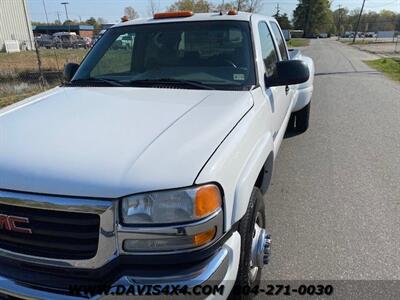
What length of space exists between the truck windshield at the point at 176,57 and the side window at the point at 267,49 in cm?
29

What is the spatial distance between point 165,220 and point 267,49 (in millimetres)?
2425

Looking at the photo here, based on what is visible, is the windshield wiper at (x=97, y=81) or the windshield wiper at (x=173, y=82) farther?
the windshield wiper at (x=97, y=81)

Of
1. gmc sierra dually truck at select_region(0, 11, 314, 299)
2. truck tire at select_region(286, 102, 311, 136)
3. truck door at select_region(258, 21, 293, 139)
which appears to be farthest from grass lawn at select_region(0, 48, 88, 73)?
gmc sierra dually truck at select_region(0, 11, 314, 299)

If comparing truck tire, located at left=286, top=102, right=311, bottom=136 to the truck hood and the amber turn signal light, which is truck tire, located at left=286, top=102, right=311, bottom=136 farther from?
the amber turn signal light

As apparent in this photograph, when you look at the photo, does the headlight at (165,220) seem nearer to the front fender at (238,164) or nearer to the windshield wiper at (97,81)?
the front fender at (238,164)

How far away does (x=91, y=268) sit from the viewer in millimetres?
1782

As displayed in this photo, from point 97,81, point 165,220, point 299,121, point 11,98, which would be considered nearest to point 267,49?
point 97,81

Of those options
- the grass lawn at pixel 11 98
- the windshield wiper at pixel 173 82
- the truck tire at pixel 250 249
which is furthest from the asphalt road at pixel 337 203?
the grass lawn at pixel 11 98

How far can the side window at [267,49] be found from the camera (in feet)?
11.2

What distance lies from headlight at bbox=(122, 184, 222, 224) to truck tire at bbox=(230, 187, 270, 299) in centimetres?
47

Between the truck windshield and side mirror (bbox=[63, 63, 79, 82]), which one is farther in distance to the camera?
side mirror (bbox=[63, 63, 79, 82])

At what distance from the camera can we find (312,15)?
100750 mm

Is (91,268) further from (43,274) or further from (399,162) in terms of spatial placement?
(399,162)

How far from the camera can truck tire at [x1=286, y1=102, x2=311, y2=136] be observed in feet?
20.8
